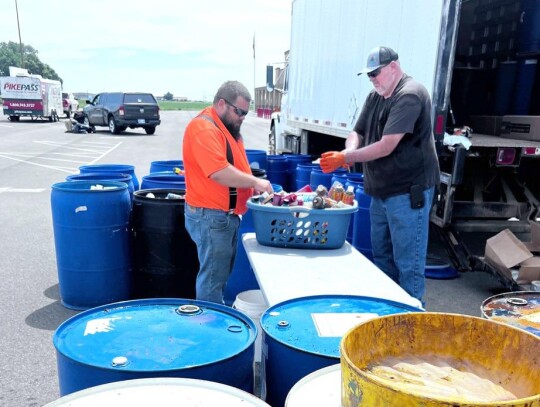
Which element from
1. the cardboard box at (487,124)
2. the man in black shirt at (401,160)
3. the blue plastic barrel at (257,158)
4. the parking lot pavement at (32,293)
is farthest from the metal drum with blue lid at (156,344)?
the cardboard box at (487,124)

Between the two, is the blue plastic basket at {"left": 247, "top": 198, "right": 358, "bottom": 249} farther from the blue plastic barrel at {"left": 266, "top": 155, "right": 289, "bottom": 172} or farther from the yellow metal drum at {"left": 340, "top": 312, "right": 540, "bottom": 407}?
the blue plastic barrel at {"left": 266, "top": 155, "right": 289, "bottom": 172}

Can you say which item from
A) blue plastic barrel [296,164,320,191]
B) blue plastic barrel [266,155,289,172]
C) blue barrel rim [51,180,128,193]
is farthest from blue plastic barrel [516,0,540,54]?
blue barrel rim [51,180,128,193]

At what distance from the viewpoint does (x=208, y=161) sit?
3.26 meters

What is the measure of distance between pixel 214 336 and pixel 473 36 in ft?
26.1

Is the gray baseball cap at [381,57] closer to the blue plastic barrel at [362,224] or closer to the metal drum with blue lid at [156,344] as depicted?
the blue plastic barrel at [362,224]

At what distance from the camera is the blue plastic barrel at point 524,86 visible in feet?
24.3

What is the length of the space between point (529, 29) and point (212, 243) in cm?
636

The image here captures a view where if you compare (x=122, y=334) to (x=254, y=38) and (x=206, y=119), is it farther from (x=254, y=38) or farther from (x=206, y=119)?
(x=254, y=38)

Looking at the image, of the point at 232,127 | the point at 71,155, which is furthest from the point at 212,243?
the point at 71,155

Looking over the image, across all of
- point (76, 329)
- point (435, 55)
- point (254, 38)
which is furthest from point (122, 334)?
point (254, 38)

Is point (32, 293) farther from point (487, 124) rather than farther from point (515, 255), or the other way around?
point (487, 124)

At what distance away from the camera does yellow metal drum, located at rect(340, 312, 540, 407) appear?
4.50 feet

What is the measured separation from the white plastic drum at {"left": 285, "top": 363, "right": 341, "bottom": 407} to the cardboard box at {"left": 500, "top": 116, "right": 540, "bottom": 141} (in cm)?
618

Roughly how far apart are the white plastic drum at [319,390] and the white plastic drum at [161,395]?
10 centimetres
